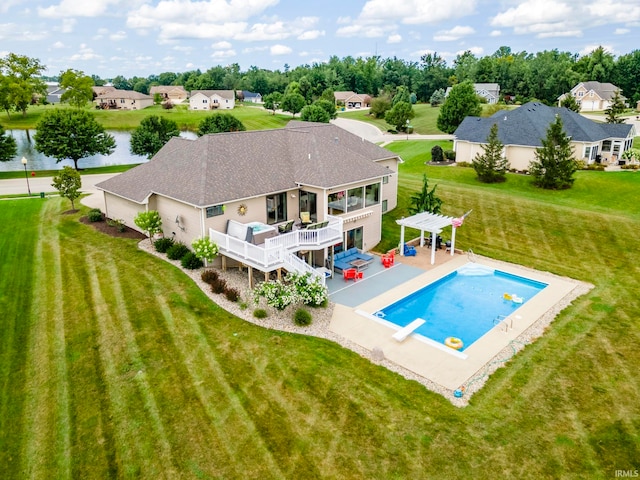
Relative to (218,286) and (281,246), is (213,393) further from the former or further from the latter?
(281,246)

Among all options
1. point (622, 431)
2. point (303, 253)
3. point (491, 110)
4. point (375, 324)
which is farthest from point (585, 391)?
point (491, 110)

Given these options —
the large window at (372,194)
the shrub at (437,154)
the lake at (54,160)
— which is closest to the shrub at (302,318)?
the large window at (372,194)

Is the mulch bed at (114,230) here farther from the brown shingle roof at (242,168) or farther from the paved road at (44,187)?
the paved road at (44,187)

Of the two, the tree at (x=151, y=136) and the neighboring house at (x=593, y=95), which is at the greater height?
the neighboring house at (x=593, y=95)

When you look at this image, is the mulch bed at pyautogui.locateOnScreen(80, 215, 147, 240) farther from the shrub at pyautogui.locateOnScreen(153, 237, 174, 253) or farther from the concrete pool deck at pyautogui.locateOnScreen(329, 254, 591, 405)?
the concrete pool deck at pyautogui.locateOnScreen(329, 254, 591, 405)

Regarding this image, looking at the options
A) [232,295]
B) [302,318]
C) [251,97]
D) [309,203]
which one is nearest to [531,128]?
[309,203]

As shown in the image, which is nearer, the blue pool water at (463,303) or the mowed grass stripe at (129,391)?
the mowed grass stripe at (129,391)
